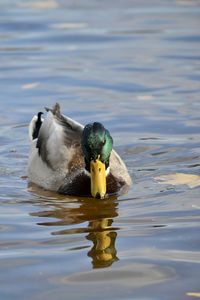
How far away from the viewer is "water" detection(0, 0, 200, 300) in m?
6.31

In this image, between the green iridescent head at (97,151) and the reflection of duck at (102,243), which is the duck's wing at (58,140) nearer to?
the green iridescent head at (97,151)

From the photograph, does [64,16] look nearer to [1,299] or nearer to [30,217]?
[30,217]

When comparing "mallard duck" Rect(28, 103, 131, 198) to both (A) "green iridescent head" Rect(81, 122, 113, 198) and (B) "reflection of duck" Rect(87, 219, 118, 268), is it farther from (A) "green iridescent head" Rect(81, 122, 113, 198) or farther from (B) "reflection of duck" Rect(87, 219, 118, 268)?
(B) "reflection of duck" Rect(87, 219, 118, 268)

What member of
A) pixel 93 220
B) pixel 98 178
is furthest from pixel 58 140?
pixel 93 220

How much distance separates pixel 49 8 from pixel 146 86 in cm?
574

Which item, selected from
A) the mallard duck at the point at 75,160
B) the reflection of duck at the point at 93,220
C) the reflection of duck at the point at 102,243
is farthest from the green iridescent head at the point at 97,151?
the reflection of duck at the point at 102,243

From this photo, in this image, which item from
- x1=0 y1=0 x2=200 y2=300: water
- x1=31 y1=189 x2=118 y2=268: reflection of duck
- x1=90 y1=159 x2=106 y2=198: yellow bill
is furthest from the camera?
x1=90 y1=159 x2=106 y2=198: yellow bill

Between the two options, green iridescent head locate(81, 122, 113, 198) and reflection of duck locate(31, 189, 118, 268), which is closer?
reflection of duck locate(31, 189, 118, 268)

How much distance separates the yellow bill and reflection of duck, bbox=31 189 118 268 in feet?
0.27

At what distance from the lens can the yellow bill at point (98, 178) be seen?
8406 millimetres

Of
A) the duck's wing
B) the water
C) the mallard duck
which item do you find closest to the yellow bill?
the mallard duck

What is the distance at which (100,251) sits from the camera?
6.80 m

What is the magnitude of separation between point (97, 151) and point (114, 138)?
1.69 metres

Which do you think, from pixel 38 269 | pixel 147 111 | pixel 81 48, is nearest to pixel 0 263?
pixel 38 269
